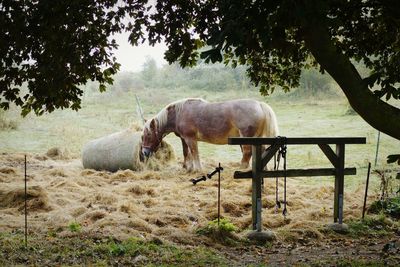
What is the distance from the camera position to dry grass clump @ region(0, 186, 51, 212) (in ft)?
27.9

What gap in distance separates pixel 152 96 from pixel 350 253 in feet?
97.5

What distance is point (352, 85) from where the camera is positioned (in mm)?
5188

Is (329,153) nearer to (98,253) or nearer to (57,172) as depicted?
(98,253)

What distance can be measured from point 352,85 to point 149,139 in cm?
912

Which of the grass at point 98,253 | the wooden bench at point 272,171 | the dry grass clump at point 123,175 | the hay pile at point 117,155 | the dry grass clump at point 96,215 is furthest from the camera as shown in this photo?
the hay pile at point 117,155

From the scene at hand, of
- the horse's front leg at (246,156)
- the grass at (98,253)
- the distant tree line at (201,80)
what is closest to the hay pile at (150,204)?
the grass at (98,253)

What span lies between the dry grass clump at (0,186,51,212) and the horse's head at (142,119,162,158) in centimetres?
482

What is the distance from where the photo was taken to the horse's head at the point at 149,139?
1367 centimetres

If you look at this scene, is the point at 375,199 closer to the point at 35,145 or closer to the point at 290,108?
the point at 35,145

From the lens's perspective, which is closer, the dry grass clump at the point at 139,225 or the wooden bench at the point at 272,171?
the wooden bench at the point at 272,171

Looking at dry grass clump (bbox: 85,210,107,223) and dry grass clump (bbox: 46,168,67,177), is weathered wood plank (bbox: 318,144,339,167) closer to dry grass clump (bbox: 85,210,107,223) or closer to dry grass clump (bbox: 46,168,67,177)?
dry grass clump (bbox: 85,210,107,223)

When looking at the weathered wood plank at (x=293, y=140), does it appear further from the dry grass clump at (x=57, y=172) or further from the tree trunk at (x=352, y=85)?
the dry grass clump at (x=57, y=172)

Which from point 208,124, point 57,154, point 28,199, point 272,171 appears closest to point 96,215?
point 28,199

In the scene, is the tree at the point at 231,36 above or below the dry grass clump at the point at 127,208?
above
